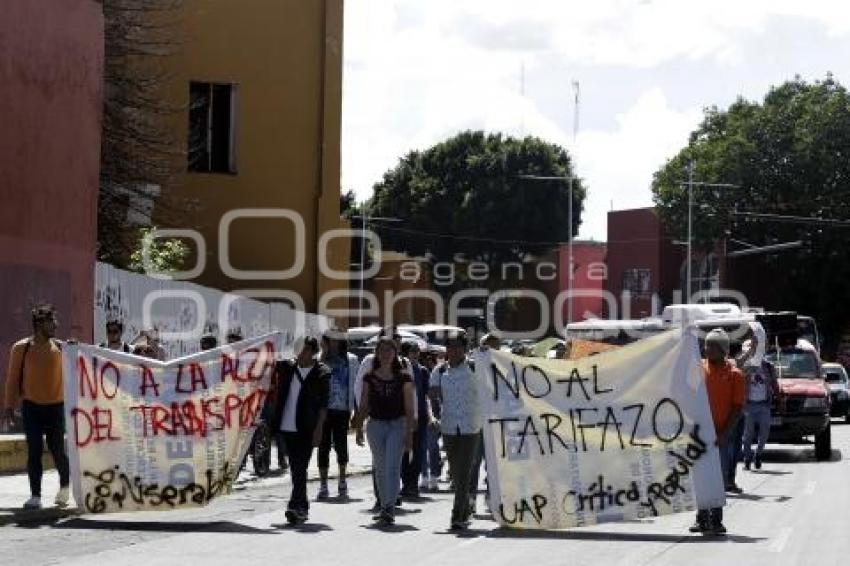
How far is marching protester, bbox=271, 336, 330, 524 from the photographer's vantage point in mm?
15734

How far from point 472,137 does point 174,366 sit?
240 feet

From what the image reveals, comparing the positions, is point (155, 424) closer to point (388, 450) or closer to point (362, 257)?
point (388, 450)

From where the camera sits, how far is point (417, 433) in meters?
20.0

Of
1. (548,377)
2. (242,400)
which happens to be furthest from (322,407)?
(548,377)

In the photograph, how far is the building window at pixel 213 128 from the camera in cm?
3897

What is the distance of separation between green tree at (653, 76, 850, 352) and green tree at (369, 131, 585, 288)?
35.2 feet

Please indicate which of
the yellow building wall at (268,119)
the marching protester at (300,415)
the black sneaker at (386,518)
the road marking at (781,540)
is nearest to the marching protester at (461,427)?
the black sneaker at (386,518)

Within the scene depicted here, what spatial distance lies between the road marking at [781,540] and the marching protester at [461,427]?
2717mm

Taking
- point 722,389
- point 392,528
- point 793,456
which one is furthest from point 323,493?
point 793,456

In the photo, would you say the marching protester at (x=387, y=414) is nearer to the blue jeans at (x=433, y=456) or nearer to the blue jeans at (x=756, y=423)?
the blue jeans at (x=433, y=456)

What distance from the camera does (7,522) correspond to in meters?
15.0

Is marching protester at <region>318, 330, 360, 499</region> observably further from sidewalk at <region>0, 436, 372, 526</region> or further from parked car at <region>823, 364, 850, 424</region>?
parked car at <region>823, 364, 850, 424</region>

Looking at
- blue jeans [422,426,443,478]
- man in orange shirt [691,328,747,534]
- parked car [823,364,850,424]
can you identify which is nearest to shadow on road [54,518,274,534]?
man in orange shirt [691,328,747,534]

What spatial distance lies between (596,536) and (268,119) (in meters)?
25.1
